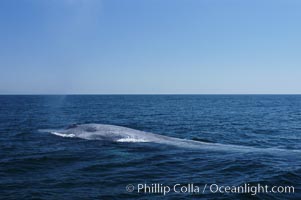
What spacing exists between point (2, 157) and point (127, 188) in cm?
1086

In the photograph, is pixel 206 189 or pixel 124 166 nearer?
pixel 206 189

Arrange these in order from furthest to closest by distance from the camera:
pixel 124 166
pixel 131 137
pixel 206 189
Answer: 1. pixel 131 137
2. pixel 124 166
3. pixel 206 189

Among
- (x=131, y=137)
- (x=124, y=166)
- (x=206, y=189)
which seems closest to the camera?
(x=206, y=189)

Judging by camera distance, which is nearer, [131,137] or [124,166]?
[124,166]

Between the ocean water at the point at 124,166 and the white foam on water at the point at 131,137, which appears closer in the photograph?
the ocean water at the point at 124,166

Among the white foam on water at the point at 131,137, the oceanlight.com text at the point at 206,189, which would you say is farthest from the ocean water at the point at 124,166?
the oceanlight.com text at the point at 206,189

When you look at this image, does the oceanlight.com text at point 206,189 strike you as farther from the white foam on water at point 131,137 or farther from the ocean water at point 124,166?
the white foam on water at point 131,137

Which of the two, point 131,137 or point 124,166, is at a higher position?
point 131,137

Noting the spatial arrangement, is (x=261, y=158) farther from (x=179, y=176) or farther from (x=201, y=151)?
(x=179, y=176)

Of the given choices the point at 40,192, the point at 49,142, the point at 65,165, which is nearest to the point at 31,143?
the point at 49,142

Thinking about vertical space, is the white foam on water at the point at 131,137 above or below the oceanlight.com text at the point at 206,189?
above

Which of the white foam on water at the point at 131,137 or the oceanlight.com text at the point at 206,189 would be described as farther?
the white foam on water at the point at 131,137

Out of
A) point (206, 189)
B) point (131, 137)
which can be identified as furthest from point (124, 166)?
point (131, 137)

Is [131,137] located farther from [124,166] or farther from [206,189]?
[206,189]
